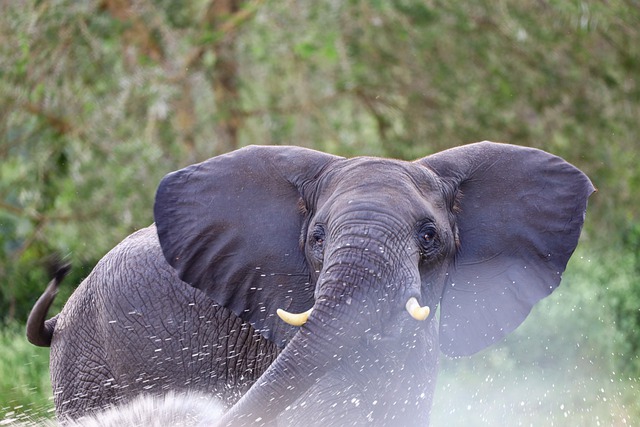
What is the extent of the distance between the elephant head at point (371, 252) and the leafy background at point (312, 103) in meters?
3.36

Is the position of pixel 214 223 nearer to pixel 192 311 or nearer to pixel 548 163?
pixel 192 311

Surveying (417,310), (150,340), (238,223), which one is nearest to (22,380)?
(150,340)

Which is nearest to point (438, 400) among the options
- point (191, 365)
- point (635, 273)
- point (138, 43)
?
point (635, 273)

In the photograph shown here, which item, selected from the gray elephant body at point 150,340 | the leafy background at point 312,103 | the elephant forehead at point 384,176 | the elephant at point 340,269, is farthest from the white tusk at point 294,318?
the leafy background at point 312,103

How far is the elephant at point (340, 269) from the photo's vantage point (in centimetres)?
354

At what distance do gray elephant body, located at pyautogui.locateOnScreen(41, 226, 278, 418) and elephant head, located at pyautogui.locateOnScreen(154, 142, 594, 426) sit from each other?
0.73ft

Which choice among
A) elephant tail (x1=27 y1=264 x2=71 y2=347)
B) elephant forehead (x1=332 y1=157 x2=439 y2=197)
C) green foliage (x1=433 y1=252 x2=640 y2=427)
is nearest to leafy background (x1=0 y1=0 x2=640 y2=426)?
green foliage (x1=433 y1=252 x2=640 y2=427)

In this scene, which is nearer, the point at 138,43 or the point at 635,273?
the point at 635,273

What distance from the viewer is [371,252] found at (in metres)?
3.52

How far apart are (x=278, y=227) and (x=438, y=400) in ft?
10.8

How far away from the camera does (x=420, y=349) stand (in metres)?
3.88

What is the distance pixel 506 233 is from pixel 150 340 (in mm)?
1340

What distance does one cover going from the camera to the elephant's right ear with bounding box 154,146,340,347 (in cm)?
409

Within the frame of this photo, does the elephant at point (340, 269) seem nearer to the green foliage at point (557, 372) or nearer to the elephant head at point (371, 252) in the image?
the elephant head at point (371, 252)
